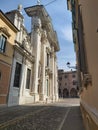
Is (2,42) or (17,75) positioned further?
(17,75)

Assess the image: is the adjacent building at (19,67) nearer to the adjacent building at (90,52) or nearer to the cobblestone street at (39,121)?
Result: the cobblestone street at (39,121)

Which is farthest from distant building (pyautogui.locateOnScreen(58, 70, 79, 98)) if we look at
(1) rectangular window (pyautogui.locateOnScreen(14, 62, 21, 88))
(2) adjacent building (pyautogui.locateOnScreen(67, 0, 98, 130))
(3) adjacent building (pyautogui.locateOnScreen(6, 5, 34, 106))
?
(2) adjacent building (pyautogui.locateOnScreen(67, 0, 98, 130))

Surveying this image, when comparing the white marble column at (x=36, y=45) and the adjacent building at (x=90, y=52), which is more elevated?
the white marble column at (x=36, y=45)

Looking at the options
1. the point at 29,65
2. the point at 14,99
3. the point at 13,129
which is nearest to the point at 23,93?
the point at 14,99

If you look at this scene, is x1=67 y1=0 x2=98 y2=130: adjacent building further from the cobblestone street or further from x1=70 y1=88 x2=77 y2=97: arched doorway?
x1=70 y1=88 x2=77 y2=97: arched doorway

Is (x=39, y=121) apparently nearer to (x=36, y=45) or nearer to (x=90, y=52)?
(x=90, y=52)

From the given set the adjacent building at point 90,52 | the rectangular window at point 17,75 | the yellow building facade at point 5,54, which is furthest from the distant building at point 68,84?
the adjacent building at point 90,52

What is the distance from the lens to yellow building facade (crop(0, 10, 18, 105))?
13.4 m

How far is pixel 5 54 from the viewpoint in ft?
45.2

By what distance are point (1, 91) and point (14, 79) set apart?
2.83 m

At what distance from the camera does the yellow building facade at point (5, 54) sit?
526 inches

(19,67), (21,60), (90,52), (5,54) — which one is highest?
(21,60)

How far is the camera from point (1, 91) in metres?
13.3

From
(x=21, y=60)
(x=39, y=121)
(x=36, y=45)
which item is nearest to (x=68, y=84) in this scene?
(x=36, y=45)
